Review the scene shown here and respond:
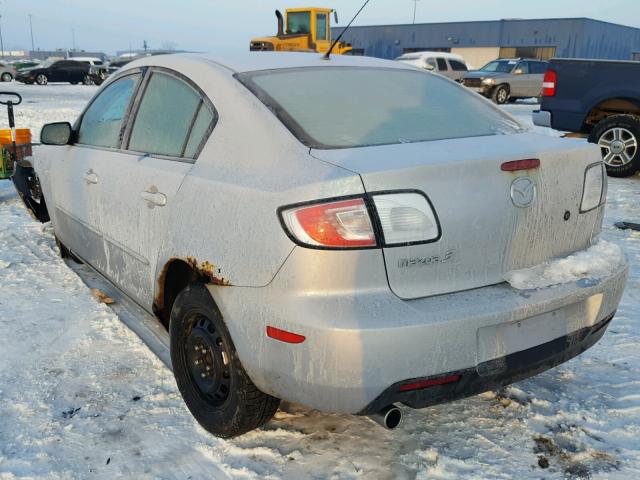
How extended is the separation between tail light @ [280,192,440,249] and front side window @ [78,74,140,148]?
1813mm

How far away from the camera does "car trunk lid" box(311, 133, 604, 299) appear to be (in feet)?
6.56

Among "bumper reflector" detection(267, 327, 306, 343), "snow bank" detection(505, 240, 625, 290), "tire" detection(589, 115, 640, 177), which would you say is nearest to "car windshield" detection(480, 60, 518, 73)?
"tire" detection(589, 115, 640, 177)

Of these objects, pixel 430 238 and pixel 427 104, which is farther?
pixel 427 104

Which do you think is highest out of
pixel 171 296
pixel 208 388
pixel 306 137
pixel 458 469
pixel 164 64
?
pixel 164 64

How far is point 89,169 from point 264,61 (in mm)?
1321

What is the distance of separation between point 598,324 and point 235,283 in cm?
154

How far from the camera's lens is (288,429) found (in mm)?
2600

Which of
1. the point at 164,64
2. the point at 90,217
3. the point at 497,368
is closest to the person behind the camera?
the point at 497,368

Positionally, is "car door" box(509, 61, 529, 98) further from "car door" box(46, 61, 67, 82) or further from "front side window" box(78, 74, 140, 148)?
"car door" box(46, 61, 67, 82)

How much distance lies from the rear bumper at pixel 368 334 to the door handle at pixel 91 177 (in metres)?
1.61

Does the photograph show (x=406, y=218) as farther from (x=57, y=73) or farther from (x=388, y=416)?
(x=57, y=73)

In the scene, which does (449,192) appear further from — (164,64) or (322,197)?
(164,64)

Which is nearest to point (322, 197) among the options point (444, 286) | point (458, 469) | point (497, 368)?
point (444, 286)

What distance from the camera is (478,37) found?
162 feet
